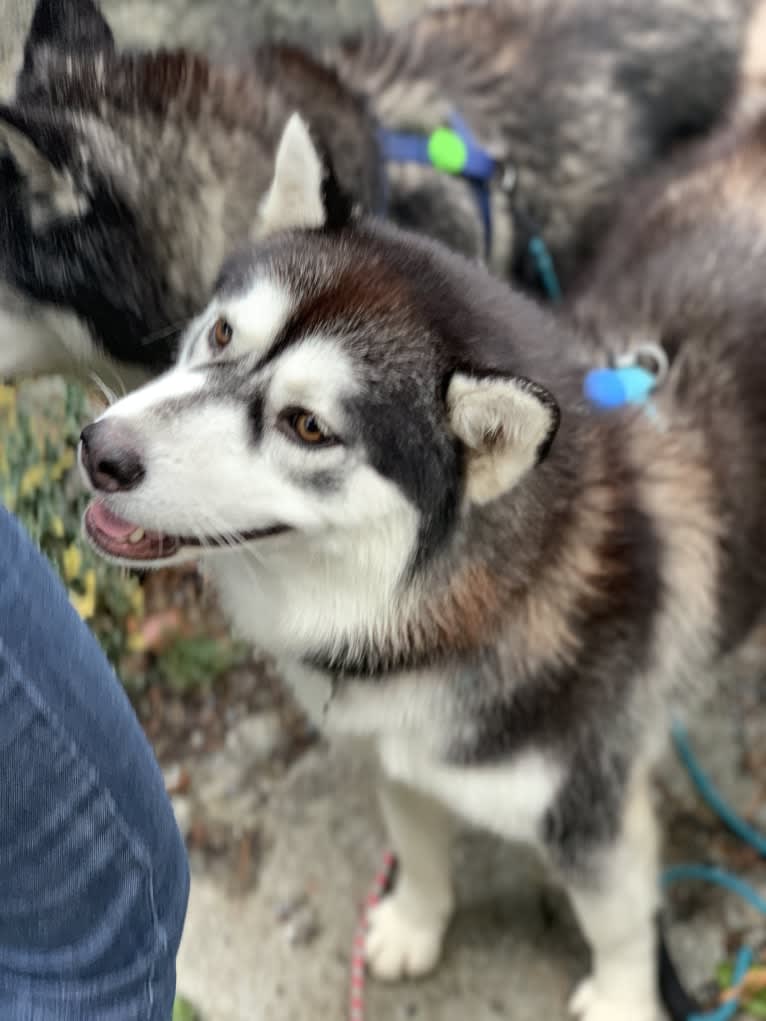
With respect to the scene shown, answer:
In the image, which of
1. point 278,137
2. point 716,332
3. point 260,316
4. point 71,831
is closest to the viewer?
point 71,831

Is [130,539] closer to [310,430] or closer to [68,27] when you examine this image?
[310,430]

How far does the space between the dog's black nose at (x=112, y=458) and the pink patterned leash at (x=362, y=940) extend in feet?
4.87

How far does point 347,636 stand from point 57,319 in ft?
3.15

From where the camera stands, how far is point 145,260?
2.11m

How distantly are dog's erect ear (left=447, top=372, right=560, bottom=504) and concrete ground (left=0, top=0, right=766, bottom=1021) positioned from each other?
107 cm

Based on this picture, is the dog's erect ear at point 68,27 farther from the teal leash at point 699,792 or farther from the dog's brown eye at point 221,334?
the teal leash at point 699,792

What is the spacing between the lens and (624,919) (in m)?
2.09

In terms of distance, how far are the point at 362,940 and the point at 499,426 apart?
5.11ft

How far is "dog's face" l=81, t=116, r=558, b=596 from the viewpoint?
4.82 ft

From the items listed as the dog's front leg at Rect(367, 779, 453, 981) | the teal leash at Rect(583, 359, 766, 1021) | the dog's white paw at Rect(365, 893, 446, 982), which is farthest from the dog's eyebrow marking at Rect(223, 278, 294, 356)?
the dog's white paw at Rect(365, 893, 446, 982)

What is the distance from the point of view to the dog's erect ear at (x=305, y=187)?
5.47ft

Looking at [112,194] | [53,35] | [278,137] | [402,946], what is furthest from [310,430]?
[402,946]

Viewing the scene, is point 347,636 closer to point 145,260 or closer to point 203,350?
point 203,350

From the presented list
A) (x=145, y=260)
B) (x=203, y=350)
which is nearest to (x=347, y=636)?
(x=203, y=350)
